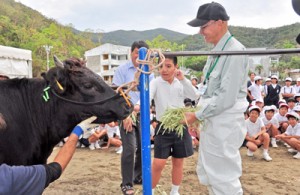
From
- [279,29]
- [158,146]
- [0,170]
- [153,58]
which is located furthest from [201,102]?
[279,29]

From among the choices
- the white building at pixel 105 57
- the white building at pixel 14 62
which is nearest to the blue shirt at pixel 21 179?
the white building at pixel 14 62

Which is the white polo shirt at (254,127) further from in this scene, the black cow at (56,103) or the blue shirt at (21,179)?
the blue shirt at (21,179)

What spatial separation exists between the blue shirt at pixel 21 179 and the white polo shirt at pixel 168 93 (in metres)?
2.34

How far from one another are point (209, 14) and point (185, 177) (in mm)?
3453

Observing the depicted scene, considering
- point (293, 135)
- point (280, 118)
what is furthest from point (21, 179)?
point (280, 118)

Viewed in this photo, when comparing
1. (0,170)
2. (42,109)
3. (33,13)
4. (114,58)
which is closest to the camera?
(0,170)

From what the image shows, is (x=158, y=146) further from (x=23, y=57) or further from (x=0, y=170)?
(x=23, y=57)

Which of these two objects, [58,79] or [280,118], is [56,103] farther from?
[280,118]

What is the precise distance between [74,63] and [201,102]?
1172mm

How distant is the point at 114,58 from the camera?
74.2 m

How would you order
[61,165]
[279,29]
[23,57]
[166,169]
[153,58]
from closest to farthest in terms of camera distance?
[61,165]
[153,58]
[166,169]
[23,57]
[279,29]

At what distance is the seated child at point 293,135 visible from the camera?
6950 millimetres

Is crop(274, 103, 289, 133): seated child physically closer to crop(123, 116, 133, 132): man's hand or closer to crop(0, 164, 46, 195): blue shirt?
crop(123, 116, 133, 132): man's hand

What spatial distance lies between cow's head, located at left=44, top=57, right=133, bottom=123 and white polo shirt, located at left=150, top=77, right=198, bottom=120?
1.46m
